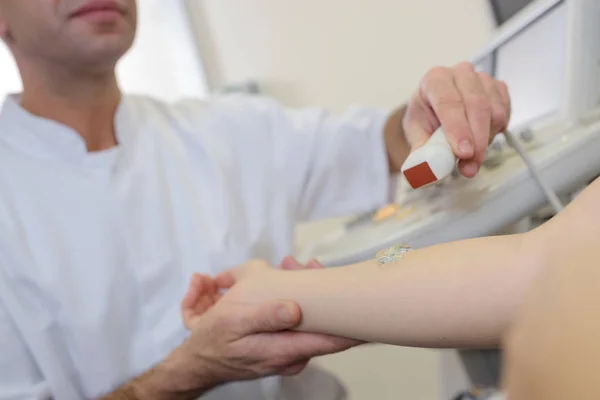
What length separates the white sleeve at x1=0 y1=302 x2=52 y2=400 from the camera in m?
0.59

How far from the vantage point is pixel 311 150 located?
824 mm

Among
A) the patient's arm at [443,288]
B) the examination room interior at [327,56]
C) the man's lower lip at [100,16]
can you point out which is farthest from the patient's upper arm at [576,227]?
the man's lower lip at [100,16]

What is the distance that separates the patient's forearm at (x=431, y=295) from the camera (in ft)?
0.92

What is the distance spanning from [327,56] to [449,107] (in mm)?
711

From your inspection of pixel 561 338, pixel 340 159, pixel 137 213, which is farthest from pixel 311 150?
pixel 561 338

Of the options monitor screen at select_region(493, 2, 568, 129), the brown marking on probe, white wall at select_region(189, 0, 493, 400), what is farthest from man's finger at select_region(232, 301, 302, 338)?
white wall at select_region(189, 0, 493, 400)

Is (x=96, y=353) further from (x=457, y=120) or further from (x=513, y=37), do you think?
(x=513, y=37)

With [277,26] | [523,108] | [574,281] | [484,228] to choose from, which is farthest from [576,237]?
[277,26]

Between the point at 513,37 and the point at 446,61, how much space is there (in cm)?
26

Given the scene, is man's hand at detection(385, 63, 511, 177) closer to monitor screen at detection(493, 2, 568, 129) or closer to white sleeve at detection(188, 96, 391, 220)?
monitor screen at detection(493, 2, 568, 129)

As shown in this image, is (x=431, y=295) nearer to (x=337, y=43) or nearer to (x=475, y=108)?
(x=475, y=108)

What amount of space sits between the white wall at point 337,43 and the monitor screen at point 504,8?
3 centimetres

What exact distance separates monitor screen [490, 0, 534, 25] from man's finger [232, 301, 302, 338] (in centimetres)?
60

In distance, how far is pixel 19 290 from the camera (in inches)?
24.5
